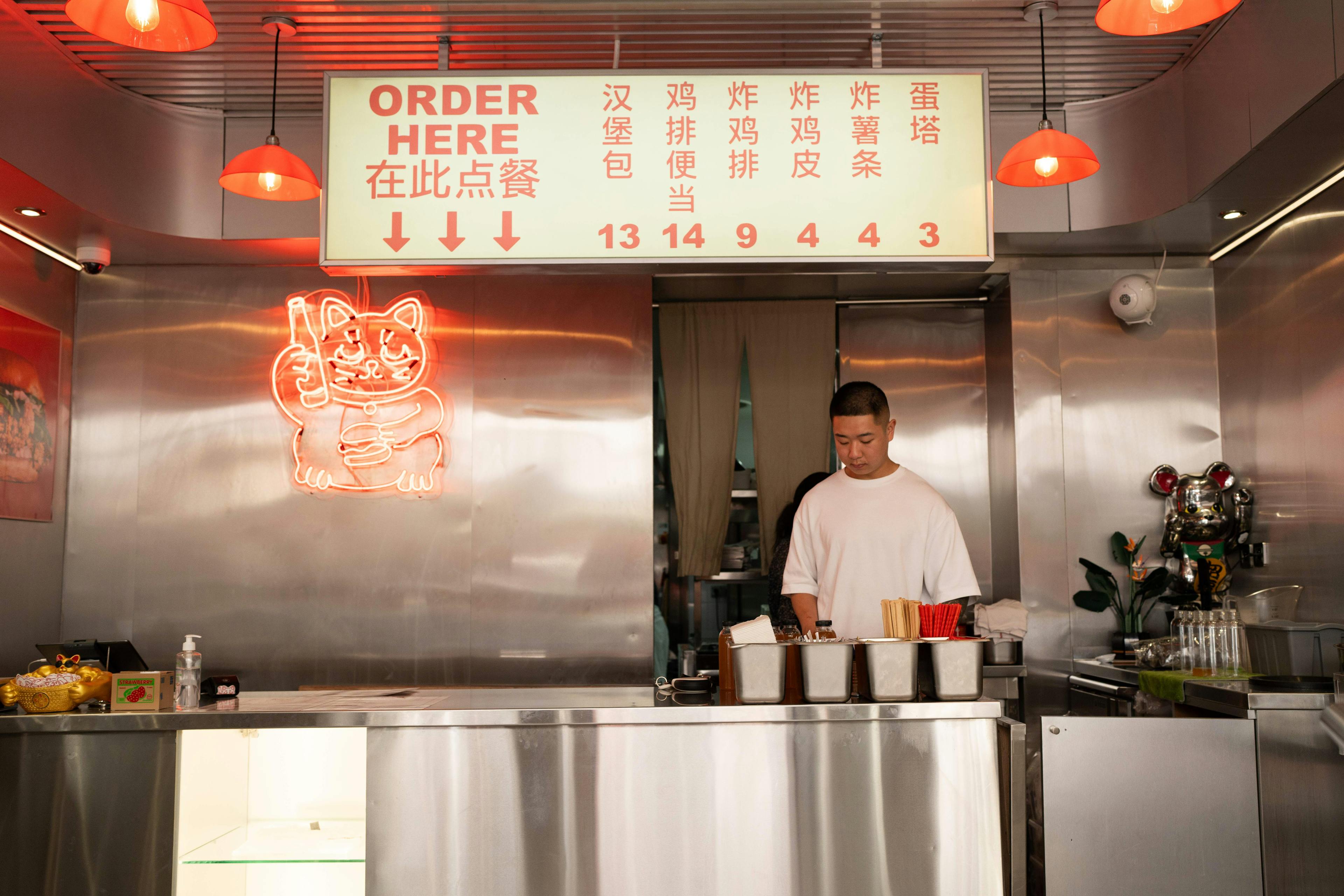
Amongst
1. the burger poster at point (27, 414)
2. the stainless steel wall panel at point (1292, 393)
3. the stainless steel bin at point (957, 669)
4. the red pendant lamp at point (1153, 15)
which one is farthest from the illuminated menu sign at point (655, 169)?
the burger poster at point (27, 414)

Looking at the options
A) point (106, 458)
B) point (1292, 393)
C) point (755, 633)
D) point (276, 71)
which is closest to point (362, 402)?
point (106, 458)

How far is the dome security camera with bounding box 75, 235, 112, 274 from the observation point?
4.24 meters

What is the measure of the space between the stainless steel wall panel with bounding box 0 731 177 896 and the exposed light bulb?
1.64 meters

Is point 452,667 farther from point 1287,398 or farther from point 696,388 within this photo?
point 1287,398

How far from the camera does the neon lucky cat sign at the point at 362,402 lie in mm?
4703

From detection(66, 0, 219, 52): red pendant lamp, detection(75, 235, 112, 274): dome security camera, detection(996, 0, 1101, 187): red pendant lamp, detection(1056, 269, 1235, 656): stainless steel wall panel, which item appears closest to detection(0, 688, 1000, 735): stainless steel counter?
detection(66, 0, 219, 52): red pendant lamp

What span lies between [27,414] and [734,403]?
3.18 m

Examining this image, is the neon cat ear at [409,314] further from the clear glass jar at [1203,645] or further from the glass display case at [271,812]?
the clear glass jar at [1203,645]

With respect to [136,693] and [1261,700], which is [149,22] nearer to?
[136,693]

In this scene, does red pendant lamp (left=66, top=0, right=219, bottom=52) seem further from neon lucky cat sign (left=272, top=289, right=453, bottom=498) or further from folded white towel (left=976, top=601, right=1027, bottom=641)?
folded white towel (left=976, top=601, right=1027, bottom=641)

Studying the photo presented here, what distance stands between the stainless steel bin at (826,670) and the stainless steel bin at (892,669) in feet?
0.19

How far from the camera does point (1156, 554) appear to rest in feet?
15.3

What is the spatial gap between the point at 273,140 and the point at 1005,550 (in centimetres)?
366

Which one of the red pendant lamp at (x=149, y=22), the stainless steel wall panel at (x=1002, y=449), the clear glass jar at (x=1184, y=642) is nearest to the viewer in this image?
the red pendant lamp at (x=149, y=22)
